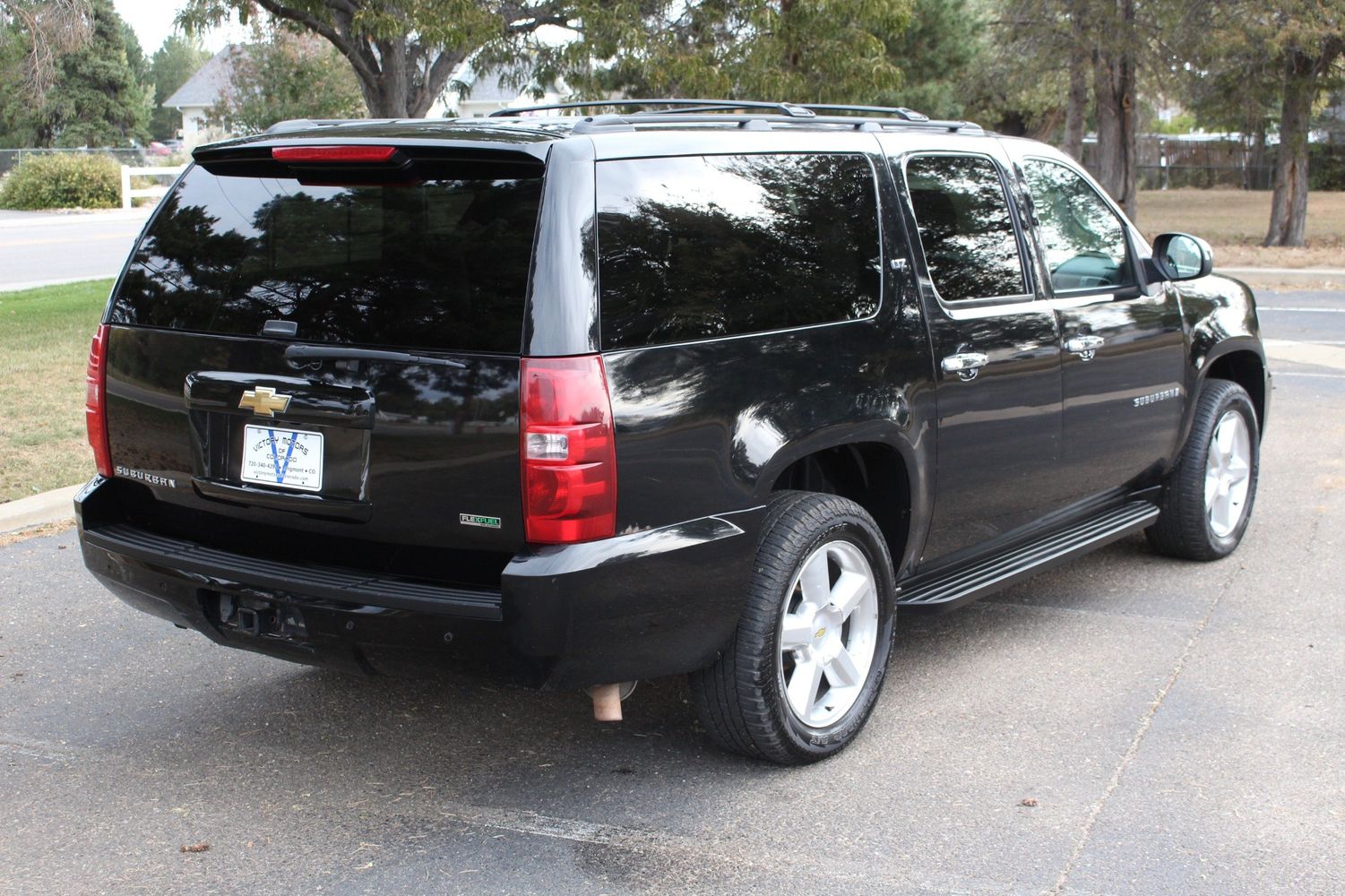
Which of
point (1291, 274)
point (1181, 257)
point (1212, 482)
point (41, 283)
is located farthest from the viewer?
point (1291, 274)

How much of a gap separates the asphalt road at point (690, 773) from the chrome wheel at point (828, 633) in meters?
0.20

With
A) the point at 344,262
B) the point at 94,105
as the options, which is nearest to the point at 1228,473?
the point at 344,262

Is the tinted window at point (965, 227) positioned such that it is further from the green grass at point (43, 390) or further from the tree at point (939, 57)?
the tree at point (939, 57)

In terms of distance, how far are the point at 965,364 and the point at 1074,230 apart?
3.88 ft

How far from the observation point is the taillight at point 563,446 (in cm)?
A: 346

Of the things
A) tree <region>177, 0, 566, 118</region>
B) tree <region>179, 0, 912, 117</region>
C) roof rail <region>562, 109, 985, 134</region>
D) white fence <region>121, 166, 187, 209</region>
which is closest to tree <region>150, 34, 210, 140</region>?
white fence <region>121, 166, 187, 209</region>

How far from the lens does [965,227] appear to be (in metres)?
4.95

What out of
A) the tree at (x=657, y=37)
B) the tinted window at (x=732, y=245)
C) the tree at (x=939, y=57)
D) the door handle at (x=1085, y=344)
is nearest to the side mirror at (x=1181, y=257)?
the door handle at (x=1085, y=344)

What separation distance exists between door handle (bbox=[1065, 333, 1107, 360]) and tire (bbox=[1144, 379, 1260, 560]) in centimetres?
105

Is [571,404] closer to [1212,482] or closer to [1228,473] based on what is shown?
[1212,482]

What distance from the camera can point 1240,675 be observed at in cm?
493

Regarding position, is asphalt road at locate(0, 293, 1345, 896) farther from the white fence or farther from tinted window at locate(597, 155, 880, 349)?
the white fence

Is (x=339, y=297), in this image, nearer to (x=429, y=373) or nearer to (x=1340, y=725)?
(x=429, y=373)

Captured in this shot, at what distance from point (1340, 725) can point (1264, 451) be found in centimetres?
470
